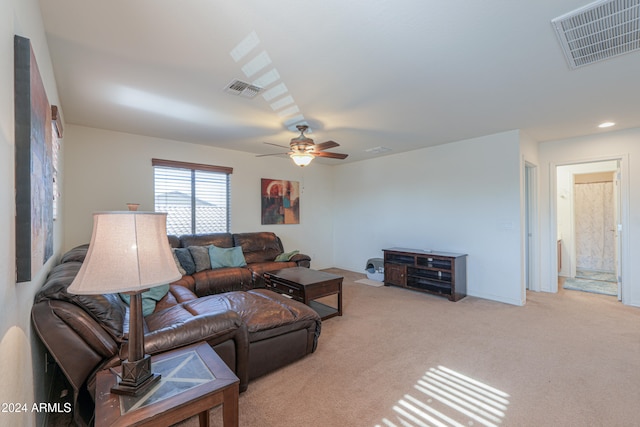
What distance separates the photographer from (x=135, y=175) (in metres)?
4.46

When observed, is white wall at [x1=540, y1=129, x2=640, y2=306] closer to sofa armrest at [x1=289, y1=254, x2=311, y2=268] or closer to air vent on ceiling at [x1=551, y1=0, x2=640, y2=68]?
air vent on ceiling at [x1=551, y1=0, x2=640, y2=68]

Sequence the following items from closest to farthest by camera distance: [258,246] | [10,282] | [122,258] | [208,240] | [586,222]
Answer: [10,282] < [122,258] < [208,240] < [258,246] < [586,222]

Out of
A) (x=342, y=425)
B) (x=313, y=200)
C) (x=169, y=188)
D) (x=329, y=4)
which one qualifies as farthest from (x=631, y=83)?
(x=169, y=188)

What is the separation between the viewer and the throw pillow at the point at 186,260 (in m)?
4.18

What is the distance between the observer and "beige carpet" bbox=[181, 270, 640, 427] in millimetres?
1918

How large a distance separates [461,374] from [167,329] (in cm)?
231

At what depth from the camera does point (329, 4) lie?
169 centimetres

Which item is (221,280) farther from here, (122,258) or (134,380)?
(122,258)

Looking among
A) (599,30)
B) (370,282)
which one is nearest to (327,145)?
(599,30)

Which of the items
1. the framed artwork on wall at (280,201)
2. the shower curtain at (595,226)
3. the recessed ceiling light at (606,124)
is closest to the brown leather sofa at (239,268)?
the framed artwork on wall at (280,201)

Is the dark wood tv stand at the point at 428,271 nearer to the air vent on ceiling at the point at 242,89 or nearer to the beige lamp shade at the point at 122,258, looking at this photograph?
the air vent on ceiling at the point at 242,89

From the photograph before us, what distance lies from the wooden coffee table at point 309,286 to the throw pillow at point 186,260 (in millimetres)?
1138

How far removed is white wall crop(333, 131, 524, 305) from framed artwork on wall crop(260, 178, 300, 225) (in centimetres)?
128

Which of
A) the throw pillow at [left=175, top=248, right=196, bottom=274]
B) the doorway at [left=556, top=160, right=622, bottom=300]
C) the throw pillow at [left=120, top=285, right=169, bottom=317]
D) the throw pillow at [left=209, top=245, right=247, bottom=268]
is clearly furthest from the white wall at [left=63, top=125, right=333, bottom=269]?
the doorway at [left=556, top=160, right=622, bottom=300]
